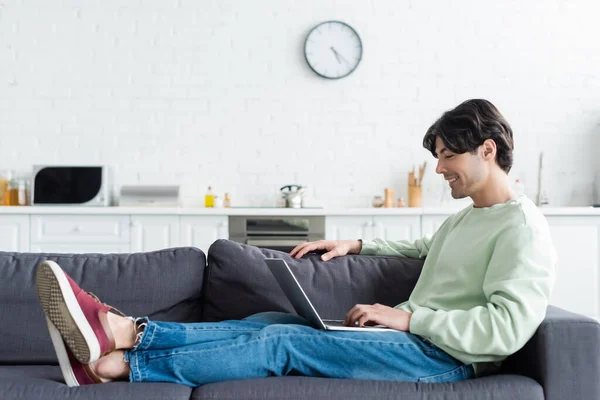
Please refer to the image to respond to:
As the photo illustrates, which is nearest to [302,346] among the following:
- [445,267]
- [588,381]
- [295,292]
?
[295,292]

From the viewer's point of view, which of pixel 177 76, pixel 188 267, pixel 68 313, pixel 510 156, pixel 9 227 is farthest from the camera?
pixel 177 76

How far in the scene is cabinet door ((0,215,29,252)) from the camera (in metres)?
4.07

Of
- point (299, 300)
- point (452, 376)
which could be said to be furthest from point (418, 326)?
point (299, 300)

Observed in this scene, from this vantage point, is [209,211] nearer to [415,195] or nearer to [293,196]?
[293,196]

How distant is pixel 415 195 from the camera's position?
446 centimetres

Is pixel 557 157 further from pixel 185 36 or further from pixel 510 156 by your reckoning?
pixel 510 156

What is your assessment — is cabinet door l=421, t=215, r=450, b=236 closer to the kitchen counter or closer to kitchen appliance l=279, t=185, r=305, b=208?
the kitchen counter

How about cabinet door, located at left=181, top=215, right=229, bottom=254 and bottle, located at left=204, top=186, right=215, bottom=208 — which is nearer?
cabinet door, located at left=181, top=215, right=229, bottom=254

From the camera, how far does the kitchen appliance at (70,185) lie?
4.23 metres

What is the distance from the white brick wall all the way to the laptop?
268 cm

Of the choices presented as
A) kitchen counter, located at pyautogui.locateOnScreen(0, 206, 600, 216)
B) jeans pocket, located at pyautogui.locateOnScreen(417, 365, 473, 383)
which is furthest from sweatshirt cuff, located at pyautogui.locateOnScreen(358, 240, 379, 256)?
kitchen counter, located at pyautogui.locateOnScreen(0, 206, 600, 216)

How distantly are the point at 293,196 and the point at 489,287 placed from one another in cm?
273

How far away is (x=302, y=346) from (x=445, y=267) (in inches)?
19.1

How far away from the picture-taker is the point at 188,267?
2123 mm
